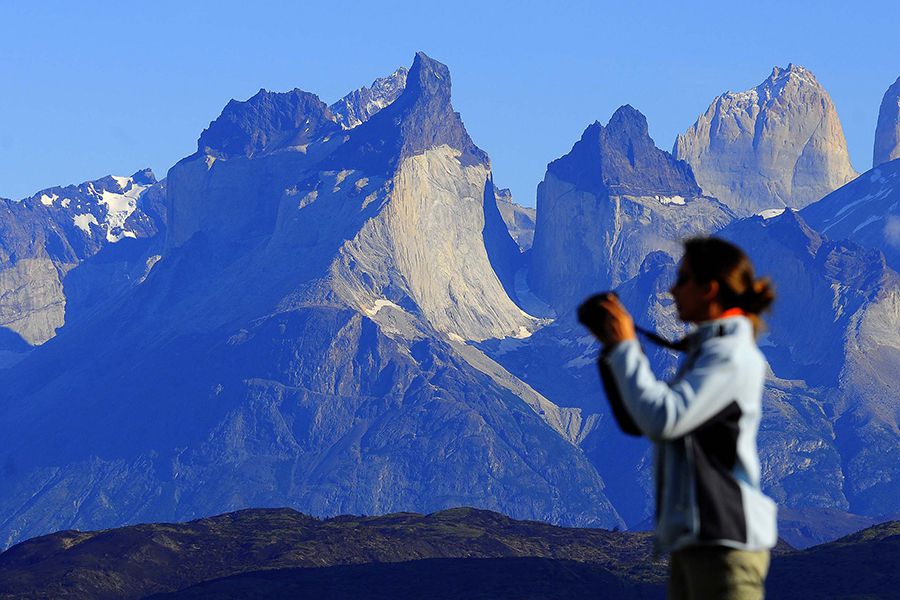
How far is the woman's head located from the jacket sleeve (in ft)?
1.55

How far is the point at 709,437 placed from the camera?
36.2ft

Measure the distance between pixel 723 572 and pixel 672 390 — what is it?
1.16 m

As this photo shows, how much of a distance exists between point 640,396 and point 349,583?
133465 mm

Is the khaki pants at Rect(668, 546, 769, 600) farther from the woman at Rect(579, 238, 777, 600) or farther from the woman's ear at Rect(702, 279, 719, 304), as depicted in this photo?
the woman's ear at Rect(702, 279, 719, 304)

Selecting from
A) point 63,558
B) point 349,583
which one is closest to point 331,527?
point 63,558

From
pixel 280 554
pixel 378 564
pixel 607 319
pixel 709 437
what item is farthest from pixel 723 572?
pixel 280 554

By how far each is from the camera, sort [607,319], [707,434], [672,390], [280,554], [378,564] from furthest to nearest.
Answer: [280,554]
[378,564]
[707,434]
[607,319]
[672,390]

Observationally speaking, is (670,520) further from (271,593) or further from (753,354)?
(271,593)

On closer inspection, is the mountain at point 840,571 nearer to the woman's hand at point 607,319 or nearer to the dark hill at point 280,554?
the dark hill at point 280,554

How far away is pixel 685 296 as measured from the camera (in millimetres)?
11484

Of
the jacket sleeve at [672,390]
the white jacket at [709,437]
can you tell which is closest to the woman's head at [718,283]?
the white jacket at [709,437]

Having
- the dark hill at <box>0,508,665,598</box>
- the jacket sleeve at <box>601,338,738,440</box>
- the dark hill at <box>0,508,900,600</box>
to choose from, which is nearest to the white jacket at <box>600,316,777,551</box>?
the jacket sleeve at <box>601,338,738,440</box>

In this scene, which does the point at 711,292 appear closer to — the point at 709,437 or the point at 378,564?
the point at 709,437

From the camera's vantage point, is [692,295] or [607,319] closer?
[607,319]
